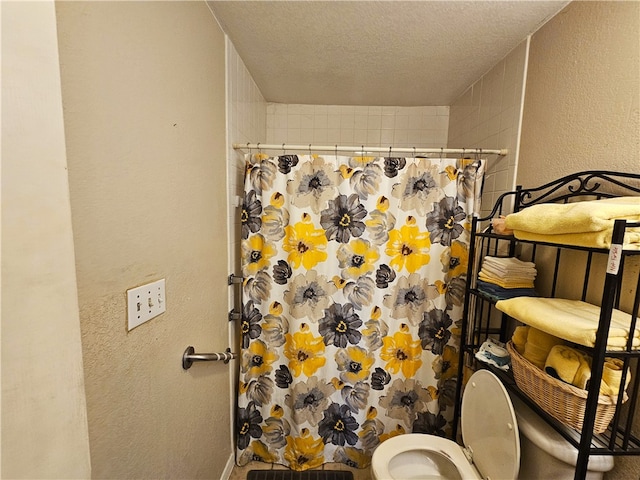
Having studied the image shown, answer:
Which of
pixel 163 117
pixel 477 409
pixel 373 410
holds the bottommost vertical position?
pixel 373 410

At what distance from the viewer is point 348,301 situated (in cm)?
154

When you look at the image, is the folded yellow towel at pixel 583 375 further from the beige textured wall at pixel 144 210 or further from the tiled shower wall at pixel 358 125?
the tiled shower wall at pixel 358 125

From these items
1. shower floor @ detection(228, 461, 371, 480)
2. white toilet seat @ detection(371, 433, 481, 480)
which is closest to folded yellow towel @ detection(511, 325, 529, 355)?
white toilet seat @ detection(371, 433, 481, 480)

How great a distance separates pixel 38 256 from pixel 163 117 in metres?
0.59

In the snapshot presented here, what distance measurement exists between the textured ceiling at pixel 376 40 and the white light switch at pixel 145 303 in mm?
1118

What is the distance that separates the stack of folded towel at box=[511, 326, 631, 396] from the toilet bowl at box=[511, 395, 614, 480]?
0.22 metres

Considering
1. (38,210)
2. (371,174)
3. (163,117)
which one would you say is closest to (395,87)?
(371,174)

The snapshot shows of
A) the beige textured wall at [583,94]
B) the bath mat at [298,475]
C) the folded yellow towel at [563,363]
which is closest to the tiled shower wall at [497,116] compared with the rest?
the beige textured wall at [583,94]

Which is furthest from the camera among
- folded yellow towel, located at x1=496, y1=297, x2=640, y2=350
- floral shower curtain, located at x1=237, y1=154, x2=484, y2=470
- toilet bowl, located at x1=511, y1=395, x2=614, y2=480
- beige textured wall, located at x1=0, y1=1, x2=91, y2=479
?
floral shower curtain, located at x1=237, y1=154, x2=484, y2=470

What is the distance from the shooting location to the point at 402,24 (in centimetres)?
124

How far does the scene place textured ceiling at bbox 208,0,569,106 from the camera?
115 cm

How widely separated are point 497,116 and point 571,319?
1.19 m

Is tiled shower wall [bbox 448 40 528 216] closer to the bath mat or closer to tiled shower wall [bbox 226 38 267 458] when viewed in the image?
tiled shower wall [bbox 226 38 267 458]

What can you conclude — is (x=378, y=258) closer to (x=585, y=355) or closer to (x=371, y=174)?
(x=371, y=174)
